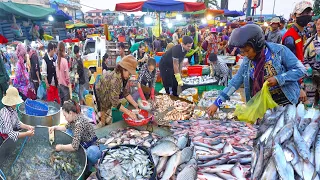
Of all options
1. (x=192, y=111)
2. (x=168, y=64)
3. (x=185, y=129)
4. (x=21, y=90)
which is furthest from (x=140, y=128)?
(x=21, y=90)

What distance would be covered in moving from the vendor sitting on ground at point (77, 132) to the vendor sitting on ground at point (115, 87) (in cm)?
74

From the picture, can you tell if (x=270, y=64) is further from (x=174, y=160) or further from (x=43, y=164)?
(x=43, y=164)

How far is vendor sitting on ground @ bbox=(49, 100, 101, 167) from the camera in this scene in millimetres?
3304

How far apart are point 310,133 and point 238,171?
2.37 feet

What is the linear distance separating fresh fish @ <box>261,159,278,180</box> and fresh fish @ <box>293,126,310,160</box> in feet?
0.71

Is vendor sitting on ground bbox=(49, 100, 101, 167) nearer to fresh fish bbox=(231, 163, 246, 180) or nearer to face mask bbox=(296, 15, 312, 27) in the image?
fresh fish bbox=(231, 163, 246, 180)

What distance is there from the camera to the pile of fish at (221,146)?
2.46 meters

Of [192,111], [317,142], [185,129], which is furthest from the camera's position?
[192,111]

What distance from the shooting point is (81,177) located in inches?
116

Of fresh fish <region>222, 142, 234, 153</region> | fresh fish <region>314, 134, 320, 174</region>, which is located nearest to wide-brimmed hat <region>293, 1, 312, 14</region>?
fresh fish <region>222, 142, 234, 153</region>

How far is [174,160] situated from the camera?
2.61 meters

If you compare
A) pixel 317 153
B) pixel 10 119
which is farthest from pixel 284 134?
pixel 10 119

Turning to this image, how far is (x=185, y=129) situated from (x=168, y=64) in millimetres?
2973

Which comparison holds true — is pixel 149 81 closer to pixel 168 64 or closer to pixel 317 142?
pixel 168 64
